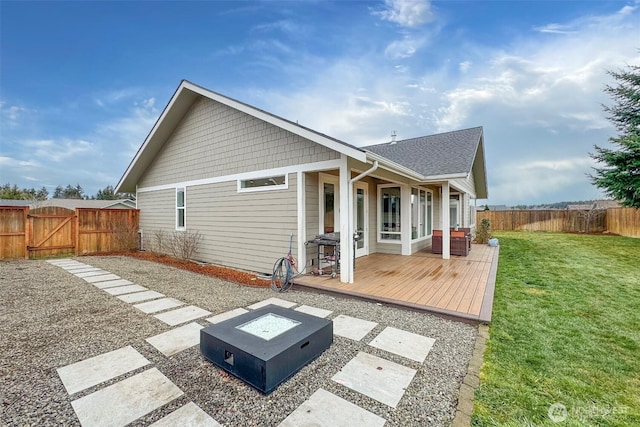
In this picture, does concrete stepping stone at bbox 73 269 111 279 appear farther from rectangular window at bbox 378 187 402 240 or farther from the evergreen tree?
the evergreen tree

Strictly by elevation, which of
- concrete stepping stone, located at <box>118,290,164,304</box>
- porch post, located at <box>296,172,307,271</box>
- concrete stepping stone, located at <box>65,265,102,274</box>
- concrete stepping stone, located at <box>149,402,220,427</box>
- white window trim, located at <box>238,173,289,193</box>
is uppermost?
white window trim, located at <box>238,173,289,193</box>

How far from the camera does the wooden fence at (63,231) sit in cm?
902

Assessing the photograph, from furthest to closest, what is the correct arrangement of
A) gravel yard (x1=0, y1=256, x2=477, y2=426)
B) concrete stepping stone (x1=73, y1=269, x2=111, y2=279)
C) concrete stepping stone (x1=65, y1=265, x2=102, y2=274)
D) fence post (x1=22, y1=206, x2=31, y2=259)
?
fence post (x1=22, y1=206, x2=31, y2=259), concrete stepping stone (x1=65, y1=265, x2=102, y2=274), concrete stepping stone (x1=73, y1=269, x2=111, y2=279), gravel yard (x1=0, y1=256, x2=477, y2=426)

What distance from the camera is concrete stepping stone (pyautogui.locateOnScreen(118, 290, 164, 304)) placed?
4.93m

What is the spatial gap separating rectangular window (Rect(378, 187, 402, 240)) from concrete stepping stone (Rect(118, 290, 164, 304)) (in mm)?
7030

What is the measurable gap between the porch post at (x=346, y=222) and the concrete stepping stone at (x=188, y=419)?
12.7 feet

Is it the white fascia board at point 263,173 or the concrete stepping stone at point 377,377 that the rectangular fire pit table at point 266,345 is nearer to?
the concrete stepping stone at point 377,377

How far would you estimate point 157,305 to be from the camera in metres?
4.66

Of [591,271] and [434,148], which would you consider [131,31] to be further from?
[591,271]

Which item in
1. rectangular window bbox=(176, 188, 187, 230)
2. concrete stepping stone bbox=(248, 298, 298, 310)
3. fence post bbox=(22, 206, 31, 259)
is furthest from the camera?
rectangular window bbox=(176, 188, 187, 230)

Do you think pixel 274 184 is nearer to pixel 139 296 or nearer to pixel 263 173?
pixel 263 173

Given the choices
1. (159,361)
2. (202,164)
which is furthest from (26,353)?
(202,164)

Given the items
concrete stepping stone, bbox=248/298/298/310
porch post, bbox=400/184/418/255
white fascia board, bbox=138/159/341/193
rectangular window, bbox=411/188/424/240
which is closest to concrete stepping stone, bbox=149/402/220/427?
concrete stepping stone, bbox=248/298/298/310

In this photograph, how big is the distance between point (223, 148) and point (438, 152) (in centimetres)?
757
